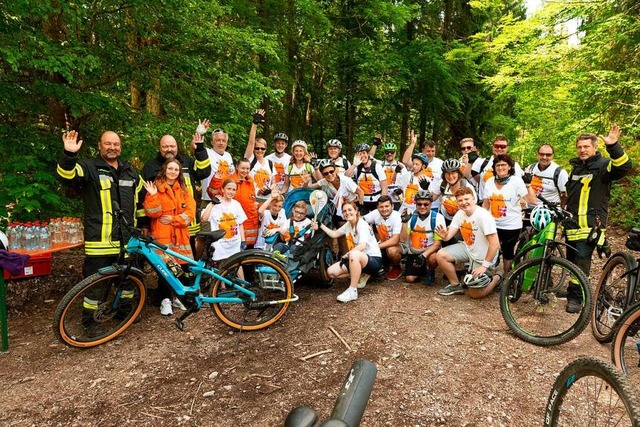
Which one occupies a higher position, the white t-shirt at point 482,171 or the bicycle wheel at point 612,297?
the white t-shirt at point 482,171

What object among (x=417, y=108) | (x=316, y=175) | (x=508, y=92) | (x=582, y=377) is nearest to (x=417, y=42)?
(x=417, y=108)

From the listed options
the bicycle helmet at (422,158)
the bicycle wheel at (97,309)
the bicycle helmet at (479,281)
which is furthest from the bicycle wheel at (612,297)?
the bicycle wheel at (97,309)

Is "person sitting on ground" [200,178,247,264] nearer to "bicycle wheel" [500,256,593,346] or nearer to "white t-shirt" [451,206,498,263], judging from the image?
"white t-shirt" [451,206,498,263]

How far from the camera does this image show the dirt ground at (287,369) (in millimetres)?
3164

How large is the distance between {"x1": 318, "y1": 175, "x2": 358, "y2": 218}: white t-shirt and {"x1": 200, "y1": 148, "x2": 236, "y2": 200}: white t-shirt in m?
1.51

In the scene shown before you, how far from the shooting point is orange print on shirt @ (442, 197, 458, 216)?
20.2 feet

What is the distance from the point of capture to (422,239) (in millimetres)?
6031

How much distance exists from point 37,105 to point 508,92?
9336 millimetres

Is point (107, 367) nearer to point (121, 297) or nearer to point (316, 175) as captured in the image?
point (121, 297)

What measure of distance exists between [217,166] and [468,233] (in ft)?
12.7

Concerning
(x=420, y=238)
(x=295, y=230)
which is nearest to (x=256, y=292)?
(x=295, y=230)

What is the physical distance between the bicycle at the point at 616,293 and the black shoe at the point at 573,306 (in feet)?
0.77

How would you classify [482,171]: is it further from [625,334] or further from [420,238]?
[625,334]

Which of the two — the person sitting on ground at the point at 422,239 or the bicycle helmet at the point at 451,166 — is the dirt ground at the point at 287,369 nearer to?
the person sitting on ground at the point at 422,239
